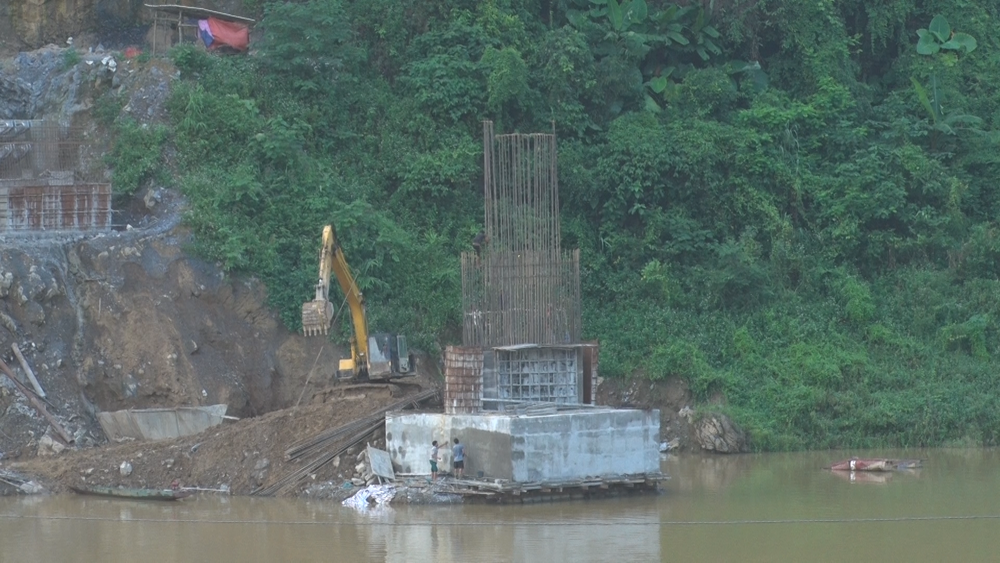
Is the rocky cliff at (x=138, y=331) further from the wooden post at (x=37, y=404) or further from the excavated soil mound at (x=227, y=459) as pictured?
the excavated soil mound at (x=227, y=459)

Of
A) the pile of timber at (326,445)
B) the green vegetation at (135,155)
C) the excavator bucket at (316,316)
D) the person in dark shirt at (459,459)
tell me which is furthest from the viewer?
the green vegetation at (135,155)

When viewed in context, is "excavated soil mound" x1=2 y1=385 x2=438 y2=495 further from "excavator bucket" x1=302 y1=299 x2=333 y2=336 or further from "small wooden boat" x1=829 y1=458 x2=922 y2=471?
"small wooden boat" x1=829 y1=458 x2=922 y2=471

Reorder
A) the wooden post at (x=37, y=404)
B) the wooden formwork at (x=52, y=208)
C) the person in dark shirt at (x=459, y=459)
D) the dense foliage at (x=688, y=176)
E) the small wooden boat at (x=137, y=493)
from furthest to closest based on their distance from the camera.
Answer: the dense foliage at (x=688, y=176)
the wooden formwork at (x=52, y=208)
the wooden post at (x=37, y=404)
the small wooden boat at (x=137, y=493)
the person in dark shirt at (x=459, y=459)

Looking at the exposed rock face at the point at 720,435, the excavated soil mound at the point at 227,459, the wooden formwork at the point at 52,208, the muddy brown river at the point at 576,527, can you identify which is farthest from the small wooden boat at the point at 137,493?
the exposed rock face at the point at 720,435

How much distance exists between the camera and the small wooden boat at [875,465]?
25.0 metres

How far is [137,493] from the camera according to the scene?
2273 centimetres

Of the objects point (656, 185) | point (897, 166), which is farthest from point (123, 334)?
point (897, 166)

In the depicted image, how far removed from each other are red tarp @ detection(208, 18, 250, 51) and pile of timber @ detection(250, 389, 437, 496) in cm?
1521

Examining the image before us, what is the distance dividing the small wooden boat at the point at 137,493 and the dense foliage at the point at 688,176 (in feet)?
22.9

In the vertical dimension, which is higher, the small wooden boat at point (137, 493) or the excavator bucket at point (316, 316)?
the excavator bucket at point (316, 316)

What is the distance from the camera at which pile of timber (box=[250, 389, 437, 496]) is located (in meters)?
23.0

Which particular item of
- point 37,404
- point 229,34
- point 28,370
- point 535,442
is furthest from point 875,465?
point 229,34

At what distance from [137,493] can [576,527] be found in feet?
24.5

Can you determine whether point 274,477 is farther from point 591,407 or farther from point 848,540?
point 848,540
